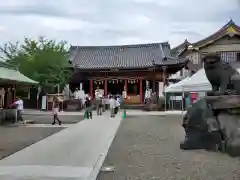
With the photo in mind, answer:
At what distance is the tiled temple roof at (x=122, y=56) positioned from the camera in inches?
1612

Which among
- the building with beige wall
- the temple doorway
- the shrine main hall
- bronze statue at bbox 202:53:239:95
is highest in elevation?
the building with beige wall

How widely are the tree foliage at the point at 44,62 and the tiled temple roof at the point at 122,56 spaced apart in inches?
108

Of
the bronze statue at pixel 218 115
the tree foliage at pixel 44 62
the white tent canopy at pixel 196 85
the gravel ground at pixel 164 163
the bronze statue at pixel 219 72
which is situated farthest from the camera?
the tree foliage at pixel 44 62

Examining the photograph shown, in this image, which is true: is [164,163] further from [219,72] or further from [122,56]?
[122,56]

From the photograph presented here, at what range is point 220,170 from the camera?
848cm

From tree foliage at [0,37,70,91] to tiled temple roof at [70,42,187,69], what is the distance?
108 inches

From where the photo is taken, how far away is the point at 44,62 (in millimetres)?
37062

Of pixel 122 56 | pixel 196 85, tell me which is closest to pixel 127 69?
pixel 122 56

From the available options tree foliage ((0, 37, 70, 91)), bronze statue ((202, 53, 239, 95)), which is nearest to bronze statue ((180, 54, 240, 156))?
bronze statue ((202, 53, 239, 95))

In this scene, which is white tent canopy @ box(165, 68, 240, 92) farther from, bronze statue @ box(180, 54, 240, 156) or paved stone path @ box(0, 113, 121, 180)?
bronze statue @ box(180, 54, 240, 156)

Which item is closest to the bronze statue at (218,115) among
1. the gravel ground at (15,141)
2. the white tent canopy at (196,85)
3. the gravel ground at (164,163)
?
the gravel ground at (164,163)

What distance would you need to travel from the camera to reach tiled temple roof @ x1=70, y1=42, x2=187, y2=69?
40938 mm

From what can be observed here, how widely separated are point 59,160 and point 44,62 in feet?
92.5

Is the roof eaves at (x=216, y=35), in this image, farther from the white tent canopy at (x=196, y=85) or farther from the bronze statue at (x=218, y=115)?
the bronze statue at (x=218, y=115)
